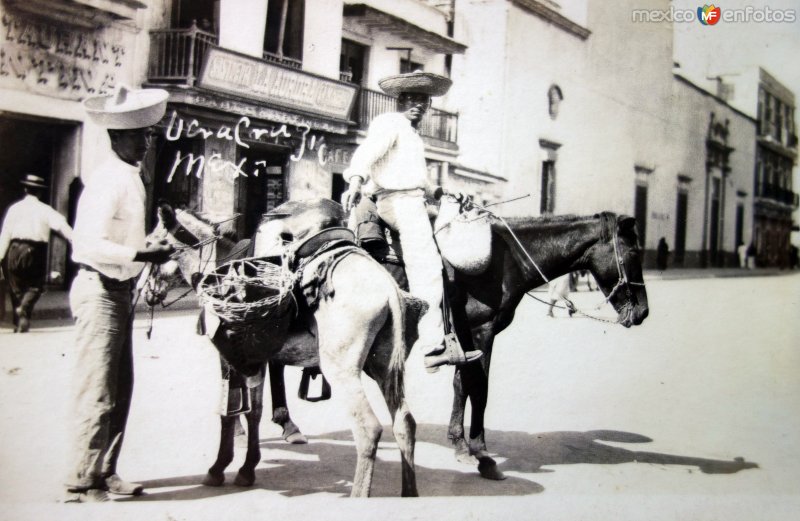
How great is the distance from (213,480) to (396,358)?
1.02 meters

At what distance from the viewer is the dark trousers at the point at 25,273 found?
2.61 metres

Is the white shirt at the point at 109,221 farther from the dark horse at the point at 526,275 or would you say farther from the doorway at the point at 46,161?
the dark horse at the point at 526,275

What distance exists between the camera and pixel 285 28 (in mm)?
3613

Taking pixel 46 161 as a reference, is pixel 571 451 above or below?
below

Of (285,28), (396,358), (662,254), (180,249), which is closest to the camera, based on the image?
(396,358)

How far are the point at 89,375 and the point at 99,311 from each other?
264 mm

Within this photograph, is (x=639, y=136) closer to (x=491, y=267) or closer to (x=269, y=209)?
(x=491, y=267)

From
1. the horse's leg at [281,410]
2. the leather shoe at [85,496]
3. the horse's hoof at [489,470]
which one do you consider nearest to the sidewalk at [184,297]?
the horse's leg at [281,410]

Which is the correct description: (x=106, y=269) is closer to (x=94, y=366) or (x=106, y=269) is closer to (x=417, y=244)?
(x=94, y=366)

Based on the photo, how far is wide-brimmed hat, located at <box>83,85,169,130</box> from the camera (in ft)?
8.84

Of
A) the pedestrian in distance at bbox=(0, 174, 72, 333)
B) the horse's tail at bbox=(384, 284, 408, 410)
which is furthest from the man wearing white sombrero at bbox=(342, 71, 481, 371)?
the pedestrian in distance at bbox=(0, 174, 72, 333)

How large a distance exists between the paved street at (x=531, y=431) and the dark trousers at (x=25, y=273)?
Answer: 137 mm

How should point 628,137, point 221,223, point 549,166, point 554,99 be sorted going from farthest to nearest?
1. point 554,99
2. point 549,166
3. point 628,137
4. point 221,223

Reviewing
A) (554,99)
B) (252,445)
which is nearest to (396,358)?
(252,445)
